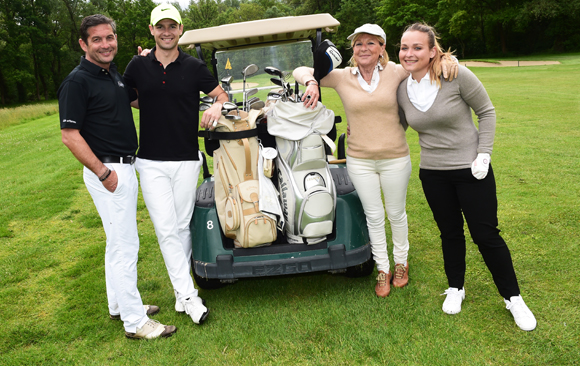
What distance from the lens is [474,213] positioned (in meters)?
2.66

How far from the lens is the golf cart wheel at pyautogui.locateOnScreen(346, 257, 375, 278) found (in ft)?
10.9

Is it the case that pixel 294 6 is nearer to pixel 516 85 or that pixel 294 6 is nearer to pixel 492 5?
pixel 492 5

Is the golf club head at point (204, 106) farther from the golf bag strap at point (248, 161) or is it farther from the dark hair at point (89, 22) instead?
the dark hair at point (89, 22)

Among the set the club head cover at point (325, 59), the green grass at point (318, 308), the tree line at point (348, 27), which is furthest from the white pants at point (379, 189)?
the tree line at point (348, 27)

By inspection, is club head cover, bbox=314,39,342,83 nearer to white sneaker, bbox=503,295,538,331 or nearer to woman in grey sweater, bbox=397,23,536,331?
woman in grey sweater, bbox=397,23,536,331

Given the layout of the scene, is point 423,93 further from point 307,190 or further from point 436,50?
point 307,190

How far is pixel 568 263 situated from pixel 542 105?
10012 mm

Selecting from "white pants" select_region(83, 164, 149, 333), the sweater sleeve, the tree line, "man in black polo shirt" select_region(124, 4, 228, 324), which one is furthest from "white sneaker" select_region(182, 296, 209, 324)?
the tree line

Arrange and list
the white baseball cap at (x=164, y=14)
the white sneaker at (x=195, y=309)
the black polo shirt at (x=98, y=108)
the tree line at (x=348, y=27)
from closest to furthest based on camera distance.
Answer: the black polo shirt at (x=98, y=108) → the white baseball cap at (x=164, y=14) → the white sneaker at (x=195, y=309) → the tree line at (x=348, y=27)

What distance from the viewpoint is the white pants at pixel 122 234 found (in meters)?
2.66

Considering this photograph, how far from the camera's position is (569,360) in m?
2.33

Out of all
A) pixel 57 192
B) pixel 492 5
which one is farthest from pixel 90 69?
pixel 492 5

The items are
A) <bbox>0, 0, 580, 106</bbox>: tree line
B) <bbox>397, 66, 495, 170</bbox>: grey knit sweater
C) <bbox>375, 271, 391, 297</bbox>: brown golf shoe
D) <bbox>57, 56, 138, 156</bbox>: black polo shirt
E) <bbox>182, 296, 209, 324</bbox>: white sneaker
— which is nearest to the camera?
<bbox>57, 56, 138, 156</bbox>: black polo shirt

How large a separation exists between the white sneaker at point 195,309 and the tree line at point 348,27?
117 feet
